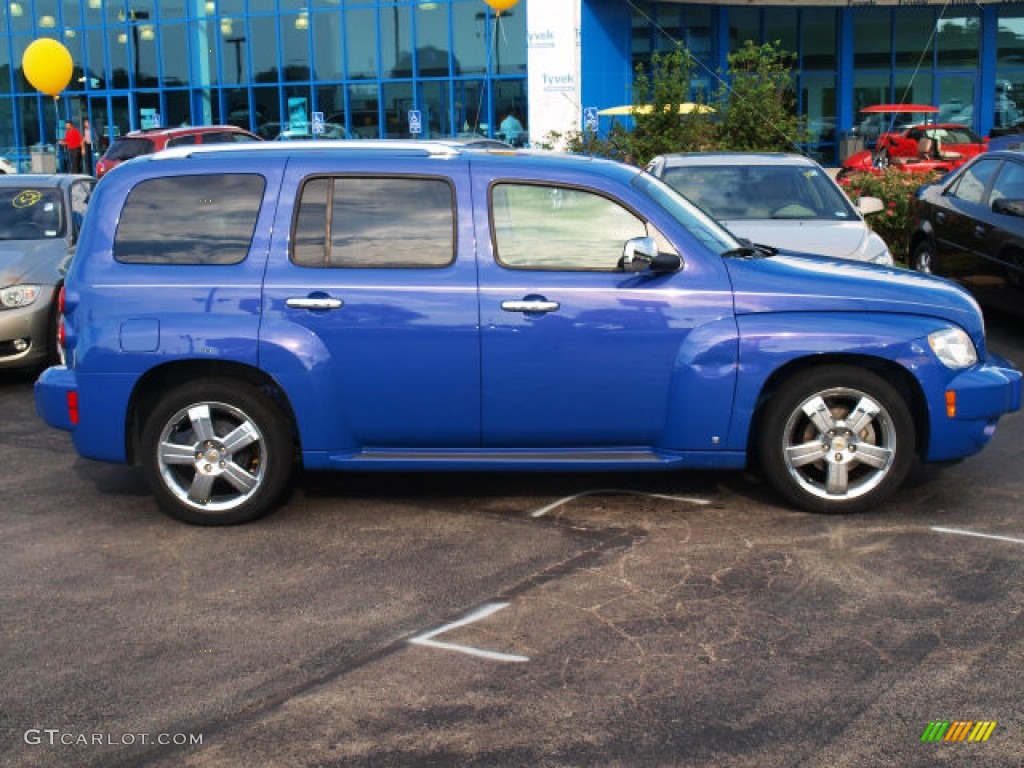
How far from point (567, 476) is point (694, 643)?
2439mm

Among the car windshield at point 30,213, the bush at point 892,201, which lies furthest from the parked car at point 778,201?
the car windshield at point 30,213

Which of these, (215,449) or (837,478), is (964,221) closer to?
(837,478)

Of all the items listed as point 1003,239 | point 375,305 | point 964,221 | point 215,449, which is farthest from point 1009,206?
point 215,449

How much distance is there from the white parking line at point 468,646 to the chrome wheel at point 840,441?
1.83 metres

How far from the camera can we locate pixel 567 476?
22.5ft

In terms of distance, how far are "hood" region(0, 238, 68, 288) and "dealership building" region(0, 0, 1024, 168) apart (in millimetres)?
21014

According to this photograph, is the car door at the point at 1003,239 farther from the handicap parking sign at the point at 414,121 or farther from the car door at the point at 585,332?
the handicap parking sign at the point at 414,121

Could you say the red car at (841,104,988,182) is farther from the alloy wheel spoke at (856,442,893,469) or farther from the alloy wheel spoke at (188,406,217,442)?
the alloy wheel spoke at (188,406,217,442)

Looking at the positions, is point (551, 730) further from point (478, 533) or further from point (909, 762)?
point (478, 533)

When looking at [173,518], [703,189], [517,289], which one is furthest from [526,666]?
[703,189]

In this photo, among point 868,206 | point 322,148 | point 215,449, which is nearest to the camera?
point 215,449

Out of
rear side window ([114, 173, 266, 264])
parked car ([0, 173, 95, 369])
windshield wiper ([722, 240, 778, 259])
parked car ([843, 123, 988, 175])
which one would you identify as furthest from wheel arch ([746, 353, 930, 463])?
parked car ([843, 123, 988, 175])

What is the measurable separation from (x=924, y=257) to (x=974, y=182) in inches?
43.2

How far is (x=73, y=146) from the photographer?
104 feet
